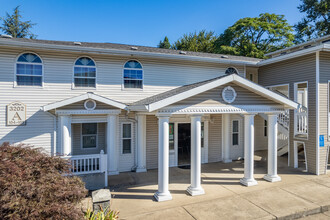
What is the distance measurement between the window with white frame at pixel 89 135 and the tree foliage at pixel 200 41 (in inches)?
831

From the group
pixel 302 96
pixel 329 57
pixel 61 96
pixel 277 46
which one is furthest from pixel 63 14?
pixel 277 46

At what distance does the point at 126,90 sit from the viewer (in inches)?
338

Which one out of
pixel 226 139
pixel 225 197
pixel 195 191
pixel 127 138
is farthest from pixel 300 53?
pixel 127 138

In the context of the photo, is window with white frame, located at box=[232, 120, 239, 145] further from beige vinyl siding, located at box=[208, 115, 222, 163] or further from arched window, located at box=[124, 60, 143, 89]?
arched window, located at box=[124, 60, 143, 89]

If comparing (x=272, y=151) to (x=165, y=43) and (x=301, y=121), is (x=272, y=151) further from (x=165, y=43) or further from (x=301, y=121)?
(x=165, y=43)

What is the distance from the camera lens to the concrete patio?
16.3 ft

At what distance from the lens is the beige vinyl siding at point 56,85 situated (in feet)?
23.3

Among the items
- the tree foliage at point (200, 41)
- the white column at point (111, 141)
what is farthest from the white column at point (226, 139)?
the tree foliage at point (200, 41)

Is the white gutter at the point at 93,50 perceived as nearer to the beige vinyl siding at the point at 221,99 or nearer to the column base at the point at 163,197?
the beige vinyl siding at the point at 221,99

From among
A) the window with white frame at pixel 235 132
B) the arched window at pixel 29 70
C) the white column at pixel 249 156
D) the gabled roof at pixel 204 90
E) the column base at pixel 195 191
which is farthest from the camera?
the window with white frame at pixel 235 132

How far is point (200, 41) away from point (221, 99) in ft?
76.3

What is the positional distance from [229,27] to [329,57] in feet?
63.3

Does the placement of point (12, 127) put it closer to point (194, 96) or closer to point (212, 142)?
point (194, 96)

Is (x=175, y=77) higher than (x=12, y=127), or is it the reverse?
(x=175, y=77)
